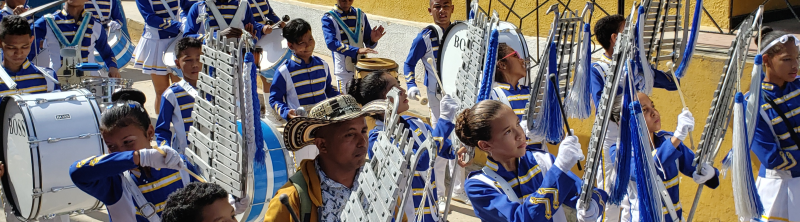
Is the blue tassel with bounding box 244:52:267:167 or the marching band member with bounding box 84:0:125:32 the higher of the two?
the marching band member with bounding box 84:0:125:32

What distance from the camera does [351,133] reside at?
9.98 ft

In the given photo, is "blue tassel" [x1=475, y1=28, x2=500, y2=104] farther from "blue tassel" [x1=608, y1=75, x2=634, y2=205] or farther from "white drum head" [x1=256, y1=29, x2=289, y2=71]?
"white drum head" [x1=256, y1=29, x2=289, y2=71]

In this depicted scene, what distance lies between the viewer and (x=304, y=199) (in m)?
2.80

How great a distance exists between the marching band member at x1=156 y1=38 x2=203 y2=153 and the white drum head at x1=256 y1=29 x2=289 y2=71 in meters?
2.66

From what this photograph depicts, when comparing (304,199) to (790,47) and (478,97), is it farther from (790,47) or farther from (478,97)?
(790,47)

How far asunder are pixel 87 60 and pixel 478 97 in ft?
15.6

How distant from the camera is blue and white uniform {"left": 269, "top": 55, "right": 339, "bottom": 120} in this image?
571 cm

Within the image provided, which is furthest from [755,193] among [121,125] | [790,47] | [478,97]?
[121,125]

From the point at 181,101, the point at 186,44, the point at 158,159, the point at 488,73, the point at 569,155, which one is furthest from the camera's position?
the point at 186,44

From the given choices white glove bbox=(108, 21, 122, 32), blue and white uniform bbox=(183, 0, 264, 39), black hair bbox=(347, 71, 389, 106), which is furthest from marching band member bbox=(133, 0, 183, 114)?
black hair bbox=(347, 71, 389, 106)

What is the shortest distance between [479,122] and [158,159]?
133 cm

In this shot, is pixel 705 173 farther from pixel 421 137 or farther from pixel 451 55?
pixel 451 55

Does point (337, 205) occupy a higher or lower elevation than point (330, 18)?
lower

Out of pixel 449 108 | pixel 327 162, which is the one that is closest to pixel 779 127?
pixel 449 108
